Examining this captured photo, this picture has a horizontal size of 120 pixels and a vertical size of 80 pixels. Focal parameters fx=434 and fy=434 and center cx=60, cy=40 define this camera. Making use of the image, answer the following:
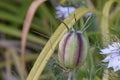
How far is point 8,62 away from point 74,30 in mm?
1333

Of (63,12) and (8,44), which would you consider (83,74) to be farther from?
(8,44)

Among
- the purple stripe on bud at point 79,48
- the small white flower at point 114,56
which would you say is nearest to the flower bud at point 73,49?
the purple stripe on bud at point 79,48

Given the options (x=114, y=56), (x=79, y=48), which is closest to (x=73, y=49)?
(x=79, y=48)

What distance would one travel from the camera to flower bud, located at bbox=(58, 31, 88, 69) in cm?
82

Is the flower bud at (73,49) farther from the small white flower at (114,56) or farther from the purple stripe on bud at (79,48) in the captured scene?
the small white flower at (114,56)

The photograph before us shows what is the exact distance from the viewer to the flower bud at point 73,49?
0.82m

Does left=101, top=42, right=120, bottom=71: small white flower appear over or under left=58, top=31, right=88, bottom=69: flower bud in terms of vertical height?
under

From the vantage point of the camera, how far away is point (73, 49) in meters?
0.83

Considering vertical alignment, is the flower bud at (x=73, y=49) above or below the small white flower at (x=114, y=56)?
above

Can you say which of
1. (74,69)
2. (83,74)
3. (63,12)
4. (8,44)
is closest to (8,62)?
(8,44)

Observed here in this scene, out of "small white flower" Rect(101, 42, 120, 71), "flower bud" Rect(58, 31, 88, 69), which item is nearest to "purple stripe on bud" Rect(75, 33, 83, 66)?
"flower bud" Rect(58, 31, 88, 69)

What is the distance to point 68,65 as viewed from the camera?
0.83m

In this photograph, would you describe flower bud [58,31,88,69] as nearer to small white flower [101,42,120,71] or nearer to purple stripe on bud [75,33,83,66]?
purple stripe on bud [75,33,83,66]

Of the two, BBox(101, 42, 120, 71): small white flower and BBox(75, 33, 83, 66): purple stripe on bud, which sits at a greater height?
BBox(75, 33, 83, 66): purple stripe on bud
